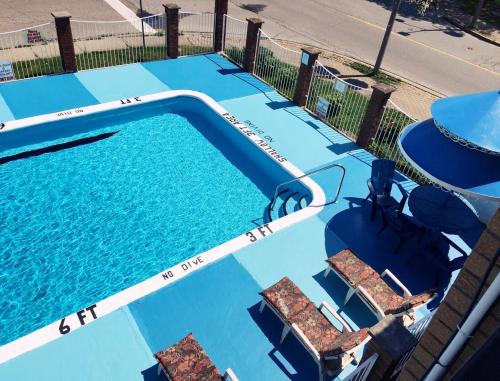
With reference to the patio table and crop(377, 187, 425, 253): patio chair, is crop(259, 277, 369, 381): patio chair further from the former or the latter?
the patio table

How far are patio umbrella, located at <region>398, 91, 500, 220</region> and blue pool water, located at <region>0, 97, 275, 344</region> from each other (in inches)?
180

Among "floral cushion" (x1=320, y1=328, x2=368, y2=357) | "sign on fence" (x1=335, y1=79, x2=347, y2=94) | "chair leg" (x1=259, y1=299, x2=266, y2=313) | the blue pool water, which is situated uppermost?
"sign on fence" (x1=335, y1=79, x2=347, y2=94)

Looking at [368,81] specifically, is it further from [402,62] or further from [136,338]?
[136,338]

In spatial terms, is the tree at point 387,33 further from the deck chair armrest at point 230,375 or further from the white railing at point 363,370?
the deck chair armrest at point 230,375

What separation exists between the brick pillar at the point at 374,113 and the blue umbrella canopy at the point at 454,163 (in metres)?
3.62

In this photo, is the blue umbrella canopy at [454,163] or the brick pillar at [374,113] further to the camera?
the brick pillar at [374,113]

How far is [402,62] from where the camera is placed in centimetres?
2252

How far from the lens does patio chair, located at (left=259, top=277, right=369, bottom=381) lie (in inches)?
284

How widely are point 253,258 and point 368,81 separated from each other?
13.2m

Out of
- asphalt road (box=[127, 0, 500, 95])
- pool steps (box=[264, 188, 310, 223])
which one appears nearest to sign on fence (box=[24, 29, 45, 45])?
pool steps (box=[264, 188, 310, 223])

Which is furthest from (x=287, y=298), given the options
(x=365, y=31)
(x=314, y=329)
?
(x=365, y=31)

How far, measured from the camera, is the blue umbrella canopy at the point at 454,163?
7969mm

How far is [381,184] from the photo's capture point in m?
10.6

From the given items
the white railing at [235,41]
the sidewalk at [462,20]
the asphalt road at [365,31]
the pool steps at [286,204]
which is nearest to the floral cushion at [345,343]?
the pool steps at [286,204]
